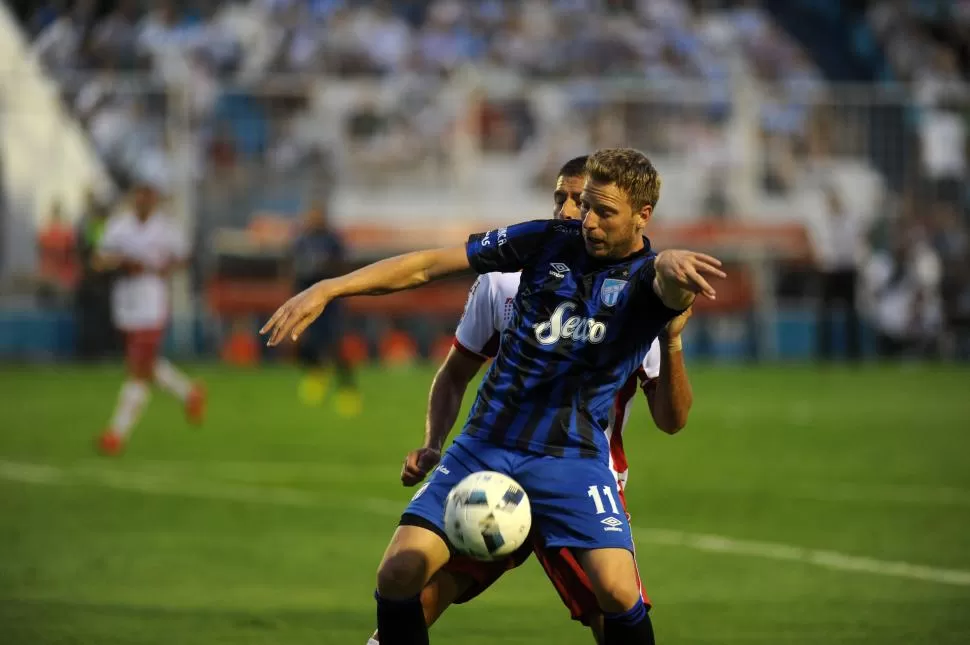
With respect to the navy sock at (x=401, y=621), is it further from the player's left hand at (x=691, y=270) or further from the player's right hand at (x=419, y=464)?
the player's left hand at (x=691, y=270)

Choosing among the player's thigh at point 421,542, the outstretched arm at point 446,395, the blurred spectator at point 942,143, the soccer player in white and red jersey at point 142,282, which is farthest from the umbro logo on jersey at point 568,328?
the blurred spectator at point 942,143

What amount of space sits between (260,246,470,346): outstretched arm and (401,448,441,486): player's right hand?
771mm

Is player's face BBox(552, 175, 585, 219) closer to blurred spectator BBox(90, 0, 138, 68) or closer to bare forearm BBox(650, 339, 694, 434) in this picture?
bare forearm BBox(650, 339, 694, 434)

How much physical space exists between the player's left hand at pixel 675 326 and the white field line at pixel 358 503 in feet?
13.6

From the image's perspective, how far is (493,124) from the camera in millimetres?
28391

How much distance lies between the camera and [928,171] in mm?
29109

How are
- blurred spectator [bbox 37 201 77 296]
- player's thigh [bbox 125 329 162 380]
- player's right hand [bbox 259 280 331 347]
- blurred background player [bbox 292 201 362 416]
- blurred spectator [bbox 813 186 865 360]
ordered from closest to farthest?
player's right hand [bbox 259 280 331 347] → player's thigh [bbox 125 329 162 380] → blurred background player [bbox 292 201 362 416] → blurred spectator [bbox 37 201 77 296] → blurred spectator [bbox 813 186 865 360]

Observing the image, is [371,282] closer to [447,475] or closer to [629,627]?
[447,475]

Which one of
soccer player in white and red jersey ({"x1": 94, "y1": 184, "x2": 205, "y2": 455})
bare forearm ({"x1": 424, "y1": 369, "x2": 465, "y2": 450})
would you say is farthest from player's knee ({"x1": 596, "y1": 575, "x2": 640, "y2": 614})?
soccer player in white and red jersey ({"x1": 94, "y1": 184, "x2": 205, "y2": 455})

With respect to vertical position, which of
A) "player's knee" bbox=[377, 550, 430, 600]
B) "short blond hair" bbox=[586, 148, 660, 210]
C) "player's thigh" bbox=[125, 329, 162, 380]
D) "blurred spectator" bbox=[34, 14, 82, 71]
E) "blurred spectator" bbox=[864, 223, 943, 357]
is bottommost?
"blurred spectator" bbox=[864, 223, 943, 357]

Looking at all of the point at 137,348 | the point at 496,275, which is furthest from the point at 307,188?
the point at 496,275

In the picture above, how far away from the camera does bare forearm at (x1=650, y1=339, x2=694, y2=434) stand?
18.1 ft

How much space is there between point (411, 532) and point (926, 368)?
908 inches

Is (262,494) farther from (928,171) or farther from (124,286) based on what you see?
(928,171)
